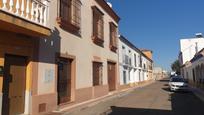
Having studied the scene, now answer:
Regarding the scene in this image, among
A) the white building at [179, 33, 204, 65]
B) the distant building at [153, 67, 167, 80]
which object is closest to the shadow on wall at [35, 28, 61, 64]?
the white building at [179, 33, 204, 65]

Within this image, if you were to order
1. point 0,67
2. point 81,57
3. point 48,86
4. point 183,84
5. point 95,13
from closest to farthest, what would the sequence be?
1. point 0,67
2. point 48,86
3. point 81,57
4. point 95,13
5. point 183,84

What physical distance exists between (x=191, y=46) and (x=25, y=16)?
49.3 metres

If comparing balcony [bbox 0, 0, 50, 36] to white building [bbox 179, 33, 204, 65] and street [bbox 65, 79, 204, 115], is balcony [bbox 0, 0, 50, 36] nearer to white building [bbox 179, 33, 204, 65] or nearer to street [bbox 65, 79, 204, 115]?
street [bbox 65, 79, 204, 115]

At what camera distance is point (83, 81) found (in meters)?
16.6

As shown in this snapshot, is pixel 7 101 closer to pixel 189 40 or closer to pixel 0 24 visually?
pixel 0 24

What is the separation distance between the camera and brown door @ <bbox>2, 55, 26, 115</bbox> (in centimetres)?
978

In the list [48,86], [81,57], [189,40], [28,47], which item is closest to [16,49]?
[28,47]

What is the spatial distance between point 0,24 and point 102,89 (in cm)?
1352

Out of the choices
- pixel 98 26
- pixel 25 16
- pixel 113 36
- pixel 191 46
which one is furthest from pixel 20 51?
pixel 191 46

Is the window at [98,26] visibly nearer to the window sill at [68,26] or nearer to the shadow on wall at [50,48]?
the window sill at [68,26]

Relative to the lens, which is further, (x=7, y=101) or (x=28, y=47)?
(x=28, y=47)

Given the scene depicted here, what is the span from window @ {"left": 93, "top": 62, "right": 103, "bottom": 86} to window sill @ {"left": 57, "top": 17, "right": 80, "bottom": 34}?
454 cm

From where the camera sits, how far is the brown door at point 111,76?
79.9 ft

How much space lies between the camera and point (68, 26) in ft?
47.0
